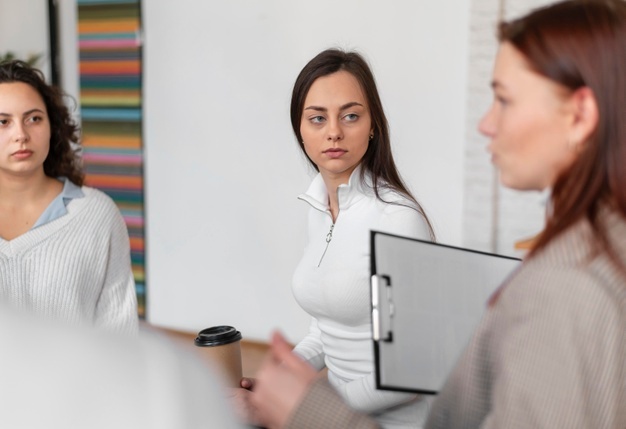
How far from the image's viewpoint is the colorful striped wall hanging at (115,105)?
4949 millimetres

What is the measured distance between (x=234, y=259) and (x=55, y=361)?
439cm

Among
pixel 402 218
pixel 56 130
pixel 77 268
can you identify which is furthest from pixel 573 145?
pixel 56 130

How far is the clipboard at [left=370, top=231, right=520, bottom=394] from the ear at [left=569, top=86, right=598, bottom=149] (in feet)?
1.04

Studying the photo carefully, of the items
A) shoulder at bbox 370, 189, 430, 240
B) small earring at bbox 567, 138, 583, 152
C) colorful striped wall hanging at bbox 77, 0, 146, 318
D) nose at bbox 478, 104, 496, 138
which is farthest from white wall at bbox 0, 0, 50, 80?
small earring at bbox 567, 138, 583, 152

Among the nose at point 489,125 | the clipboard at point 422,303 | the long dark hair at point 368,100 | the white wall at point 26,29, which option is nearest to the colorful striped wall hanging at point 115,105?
the white wall at point 26,29

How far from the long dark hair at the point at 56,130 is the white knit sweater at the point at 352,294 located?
0.88 m

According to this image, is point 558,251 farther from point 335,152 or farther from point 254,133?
point 254,133

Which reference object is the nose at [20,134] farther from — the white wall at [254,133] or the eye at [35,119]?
the white wall at [254,133]

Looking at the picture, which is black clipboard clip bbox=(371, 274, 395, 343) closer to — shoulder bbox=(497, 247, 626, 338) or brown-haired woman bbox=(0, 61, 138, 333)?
shoulder bbox=(497, 247, 626, 338)

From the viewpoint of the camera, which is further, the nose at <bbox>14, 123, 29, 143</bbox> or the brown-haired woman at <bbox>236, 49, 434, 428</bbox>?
the nose at <bbox>14, 123, 29, 143</bbox>

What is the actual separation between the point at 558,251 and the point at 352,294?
0.87 m

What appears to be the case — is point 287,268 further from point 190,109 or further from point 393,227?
point 393,227

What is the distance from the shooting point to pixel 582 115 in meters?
0.90

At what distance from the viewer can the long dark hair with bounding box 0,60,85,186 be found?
2260 millimetres
